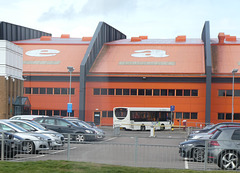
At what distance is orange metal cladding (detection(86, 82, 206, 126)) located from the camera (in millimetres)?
66250

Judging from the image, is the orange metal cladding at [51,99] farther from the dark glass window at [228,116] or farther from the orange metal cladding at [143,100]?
the dark glass window at [228,116]

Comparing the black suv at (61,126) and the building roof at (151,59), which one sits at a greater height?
the building roof at (151,59)

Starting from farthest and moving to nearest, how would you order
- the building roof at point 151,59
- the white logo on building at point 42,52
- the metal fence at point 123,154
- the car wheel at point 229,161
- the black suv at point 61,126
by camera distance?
the white logo on building at point 42,52 < the building roof at point 151,59 < the black suv at point 61,126 < the metal fence at point 123,154 < the car wheel at point 229,161

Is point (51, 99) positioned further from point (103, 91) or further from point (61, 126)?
point (61, 126)

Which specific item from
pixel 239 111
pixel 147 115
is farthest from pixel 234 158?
pixel 239 111

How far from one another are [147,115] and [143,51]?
17.2 metres

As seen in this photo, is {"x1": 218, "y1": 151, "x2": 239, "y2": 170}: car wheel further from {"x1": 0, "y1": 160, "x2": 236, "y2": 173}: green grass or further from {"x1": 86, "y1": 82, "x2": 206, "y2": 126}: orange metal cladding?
{"x1": 86, "y1": 82, "x2": 206, "y2": 126}: orange metal cladding

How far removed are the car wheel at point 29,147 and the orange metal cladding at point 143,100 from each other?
5177 centimetres

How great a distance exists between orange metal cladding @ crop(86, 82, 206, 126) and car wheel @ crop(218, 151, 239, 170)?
51.7 meters

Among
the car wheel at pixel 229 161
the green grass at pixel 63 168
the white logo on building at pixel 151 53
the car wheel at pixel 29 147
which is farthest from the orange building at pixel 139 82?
the green grass at pixel 63 168

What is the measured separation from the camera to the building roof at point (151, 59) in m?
67.2

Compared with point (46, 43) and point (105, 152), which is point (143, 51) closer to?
point (46, 43)

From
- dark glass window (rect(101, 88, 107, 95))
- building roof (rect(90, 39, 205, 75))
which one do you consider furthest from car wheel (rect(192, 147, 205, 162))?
dark glass window (rect(101, 88, 107, 95))

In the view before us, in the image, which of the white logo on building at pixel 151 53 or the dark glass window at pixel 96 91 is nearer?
the dark glass window at pixel 96 91
